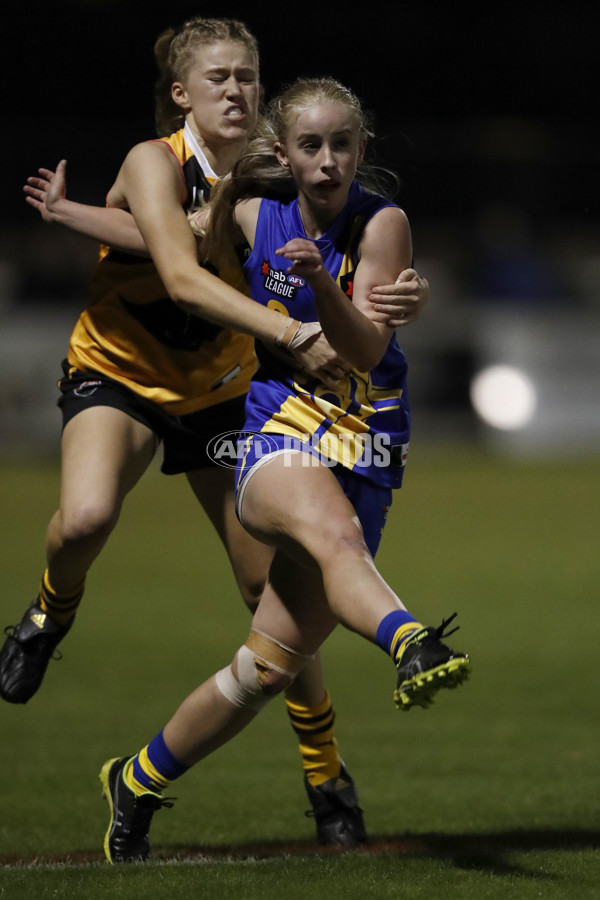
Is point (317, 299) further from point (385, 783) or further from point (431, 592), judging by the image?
point (431, 592)

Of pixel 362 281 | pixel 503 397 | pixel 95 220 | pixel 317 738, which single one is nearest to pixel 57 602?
pixel 317 738

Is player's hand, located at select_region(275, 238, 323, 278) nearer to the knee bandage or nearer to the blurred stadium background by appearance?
the knee bandage

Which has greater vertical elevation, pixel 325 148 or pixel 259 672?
pixel 325 148

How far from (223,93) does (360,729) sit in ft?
11.2

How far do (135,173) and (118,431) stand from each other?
33.8 inches

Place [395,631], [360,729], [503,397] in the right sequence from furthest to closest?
[503,397] < [360,729] < [395,631]

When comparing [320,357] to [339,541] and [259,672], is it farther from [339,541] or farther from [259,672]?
[259,672]

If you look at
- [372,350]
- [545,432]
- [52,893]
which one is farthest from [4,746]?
[545,432]

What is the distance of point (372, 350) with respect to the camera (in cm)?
357

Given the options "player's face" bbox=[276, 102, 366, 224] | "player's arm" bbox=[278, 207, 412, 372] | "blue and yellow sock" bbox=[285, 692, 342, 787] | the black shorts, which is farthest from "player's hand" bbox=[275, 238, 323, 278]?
"blue and yellow sock" bbox=[285, 692, 342, 787]

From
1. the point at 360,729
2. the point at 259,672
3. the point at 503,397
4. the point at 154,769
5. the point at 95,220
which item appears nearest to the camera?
the point at 259,672

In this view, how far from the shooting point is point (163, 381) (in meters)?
4.70

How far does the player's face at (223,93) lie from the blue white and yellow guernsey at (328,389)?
0.66m

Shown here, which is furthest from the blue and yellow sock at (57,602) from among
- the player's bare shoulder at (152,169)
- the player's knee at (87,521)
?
the player's bare shoulder at (152,169)
